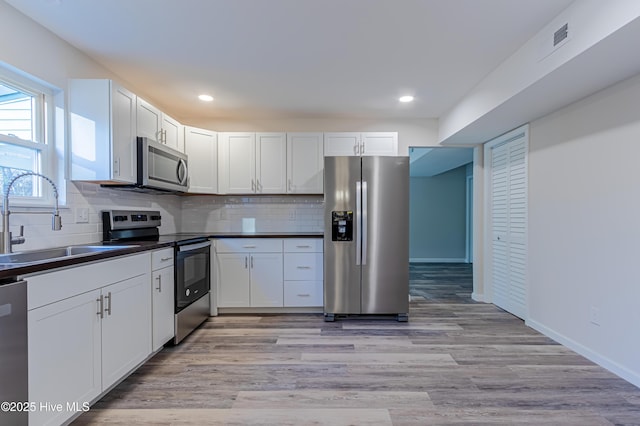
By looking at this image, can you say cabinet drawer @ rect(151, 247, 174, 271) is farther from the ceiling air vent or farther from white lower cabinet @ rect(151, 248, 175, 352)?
the ceiling air vent

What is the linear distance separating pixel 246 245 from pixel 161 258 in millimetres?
1087

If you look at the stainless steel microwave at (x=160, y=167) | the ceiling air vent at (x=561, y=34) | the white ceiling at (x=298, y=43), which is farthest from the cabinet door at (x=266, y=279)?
the ceiling air vent at (x=561, y=34)

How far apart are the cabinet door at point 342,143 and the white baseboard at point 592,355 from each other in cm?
266

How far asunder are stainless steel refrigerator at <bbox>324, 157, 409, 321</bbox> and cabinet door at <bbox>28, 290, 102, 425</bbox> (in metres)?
2.09

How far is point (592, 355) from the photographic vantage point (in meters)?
2.35

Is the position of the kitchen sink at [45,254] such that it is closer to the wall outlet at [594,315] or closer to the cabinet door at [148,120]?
the cabinet door at [148,120]

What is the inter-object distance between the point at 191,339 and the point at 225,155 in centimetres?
211

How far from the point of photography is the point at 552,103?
8.32 feet

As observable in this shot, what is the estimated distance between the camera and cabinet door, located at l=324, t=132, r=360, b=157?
12.2 ft

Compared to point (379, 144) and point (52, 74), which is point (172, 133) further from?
point (379, 144)

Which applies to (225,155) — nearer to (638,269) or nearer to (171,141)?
(171,141)

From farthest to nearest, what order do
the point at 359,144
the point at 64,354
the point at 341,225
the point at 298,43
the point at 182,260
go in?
the point at 359,144
the point at 341,225
the point at 182,260
the point at 298,43
the point at 64,354

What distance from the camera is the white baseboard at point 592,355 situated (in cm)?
206

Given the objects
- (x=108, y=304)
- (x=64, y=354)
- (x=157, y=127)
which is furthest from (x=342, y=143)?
(x=64, y=354)
